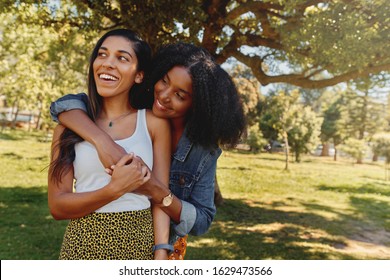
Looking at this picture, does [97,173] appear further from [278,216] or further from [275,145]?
[275,145]

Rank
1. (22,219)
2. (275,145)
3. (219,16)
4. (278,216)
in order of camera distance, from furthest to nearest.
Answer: (275,145), (278,216), (22,219), (219,16)

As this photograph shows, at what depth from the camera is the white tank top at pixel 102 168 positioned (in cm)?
156

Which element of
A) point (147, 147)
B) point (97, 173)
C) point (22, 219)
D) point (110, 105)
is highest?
point (110, 105)

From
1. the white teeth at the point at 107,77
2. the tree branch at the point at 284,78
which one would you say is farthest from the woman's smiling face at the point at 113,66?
the tree branch at the point at 284,78

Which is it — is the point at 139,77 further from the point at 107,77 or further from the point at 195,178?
the point at 195,178

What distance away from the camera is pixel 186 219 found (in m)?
1.68

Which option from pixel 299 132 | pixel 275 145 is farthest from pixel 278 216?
pixel 275 145

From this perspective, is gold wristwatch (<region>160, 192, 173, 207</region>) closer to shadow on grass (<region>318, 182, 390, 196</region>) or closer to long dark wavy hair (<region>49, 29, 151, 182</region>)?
long dark wavy hair (<region>49, 29, 151, 182</region>)

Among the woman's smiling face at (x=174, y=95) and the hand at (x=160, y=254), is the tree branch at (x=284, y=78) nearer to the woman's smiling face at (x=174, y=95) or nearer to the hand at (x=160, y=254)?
the woman's smiling face at (x=174, y=95)

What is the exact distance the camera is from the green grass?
19.2ft

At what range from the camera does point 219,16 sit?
6.05 meters

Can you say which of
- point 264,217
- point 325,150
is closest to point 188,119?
point 264,217

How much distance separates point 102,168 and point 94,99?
341 mm
